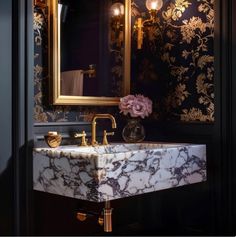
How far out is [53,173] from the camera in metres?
1.90

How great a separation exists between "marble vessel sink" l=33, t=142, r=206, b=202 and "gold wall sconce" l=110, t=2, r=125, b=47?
71cm

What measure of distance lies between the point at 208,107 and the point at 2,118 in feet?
3.47

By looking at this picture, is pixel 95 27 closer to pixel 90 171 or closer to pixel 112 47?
pixel 112 47

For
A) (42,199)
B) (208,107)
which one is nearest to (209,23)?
(208,107)

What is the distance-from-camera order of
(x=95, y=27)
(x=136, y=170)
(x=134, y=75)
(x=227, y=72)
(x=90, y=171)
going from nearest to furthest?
(x=90, y=171), (x=136, y=170), (x=227, y=72), (x=95, y=27), (x=134, y=75)

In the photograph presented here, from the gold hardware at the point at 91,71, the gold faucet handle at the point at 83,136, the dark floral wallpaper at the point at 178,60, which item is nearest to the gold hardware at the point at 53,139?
the gold faucet handle at the point at 83,136

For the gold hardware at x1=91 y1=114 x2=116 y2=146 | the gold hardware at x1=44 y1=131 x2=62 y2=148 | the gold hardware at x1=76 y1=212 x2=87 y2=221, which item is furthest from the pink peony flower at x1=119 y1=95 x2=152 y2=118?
the gold hardware at x1=76 y1=212 x2=87 y2=221

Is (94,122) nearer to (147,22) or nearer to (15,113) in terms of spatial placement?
(15,113)

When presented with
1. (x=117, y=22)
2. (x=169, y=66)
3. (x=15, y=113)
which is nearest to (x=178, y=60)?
(x=169, y=66)

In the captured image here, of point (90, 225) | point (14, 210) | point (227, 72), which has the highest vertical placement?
point (227, 72)

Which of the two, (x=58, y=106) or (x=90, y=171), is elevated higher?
(x=58, y=106)

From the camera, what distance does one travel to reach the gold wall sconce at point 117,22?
8.27ft

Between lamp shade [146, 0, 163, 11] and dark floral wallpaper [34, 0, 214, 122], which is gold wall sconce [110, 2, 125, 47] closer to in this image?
dark floral wallpaper [34, 0, 214, 122]

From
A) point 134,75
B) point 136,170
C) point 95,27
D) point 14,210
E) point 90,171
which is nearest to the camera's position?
point 90,171
